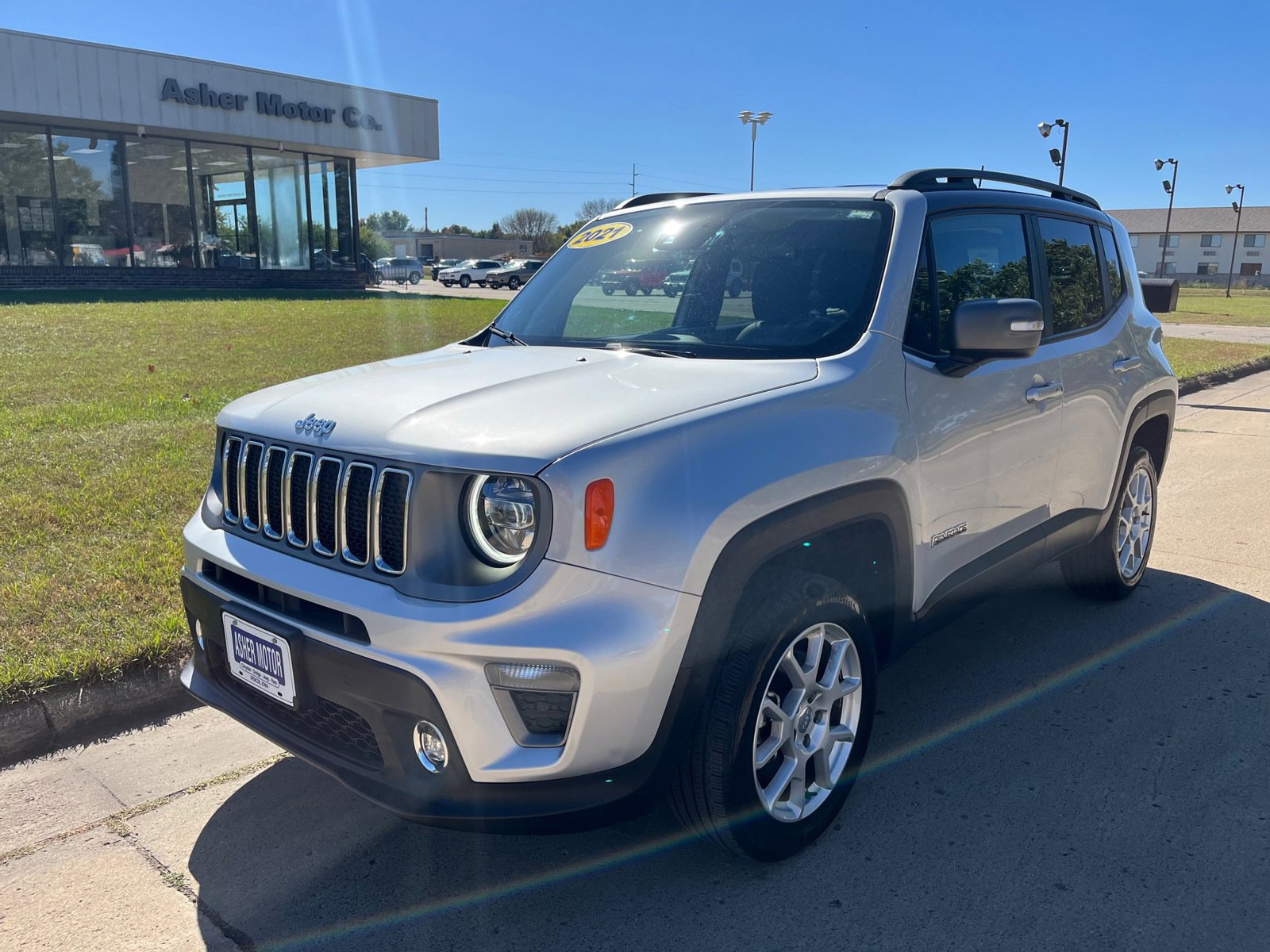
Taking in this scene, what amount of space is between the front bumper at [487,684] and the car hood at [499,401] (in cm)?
34

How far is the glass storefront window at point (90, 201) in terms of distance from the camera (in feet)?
89.7

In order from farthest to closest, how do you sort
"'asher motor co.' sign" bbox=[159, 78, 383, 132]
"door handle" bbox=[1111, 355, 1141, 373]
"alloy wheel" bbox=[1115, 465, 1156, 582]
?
"'asher motor co.' sign" bbox=[159, 78, 383, 132]
"alloy wheel" bbox=[1115, 465, 1156, 582]
"door handle" bbox=[1111, 355, 1141, 373]

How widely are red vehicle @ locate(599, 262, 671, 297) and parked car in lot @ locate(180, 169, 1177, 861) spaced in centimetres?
3

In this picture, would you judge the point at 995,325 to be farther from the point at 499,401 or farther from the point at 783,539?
the point at 499,401

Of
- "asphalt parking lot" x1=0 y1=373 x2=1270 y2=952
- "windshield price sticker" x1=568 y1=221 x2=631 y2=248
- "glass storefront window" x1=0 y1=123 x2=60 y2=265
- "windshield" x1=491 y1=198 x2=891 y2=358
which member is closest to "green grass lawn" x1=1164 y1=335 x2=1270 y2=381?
"asphalt parking lot" x1=0 y1=373 x2=1270 y2=952

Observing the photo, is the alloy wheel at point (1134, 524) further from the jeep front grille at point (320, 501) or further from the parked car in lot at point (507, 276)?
the parked car in lot at point (507, 276)

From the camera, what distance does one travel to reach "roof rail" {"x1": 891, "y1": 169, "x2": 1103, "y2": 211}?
141 inches

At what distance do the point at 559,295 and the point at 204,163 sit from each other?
30.6 m

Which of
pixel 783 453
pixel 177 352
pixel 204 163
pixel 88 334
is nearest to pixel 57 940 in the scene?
pixel 783 453

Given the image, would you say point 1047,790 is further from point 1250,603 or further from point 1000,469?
point 1250,603

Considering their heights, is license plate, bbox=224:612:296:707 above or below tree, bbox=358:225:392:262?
below

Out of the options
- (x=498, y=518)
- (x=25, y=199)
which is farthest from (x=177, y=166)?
(x=498, y=518)

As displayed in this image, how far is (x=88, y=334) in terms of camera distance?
14.2 m

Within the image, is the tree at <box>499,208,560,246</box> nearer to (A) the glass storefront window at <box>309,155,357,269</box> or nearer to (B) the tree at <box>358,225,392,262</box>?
(B) the tree at <box>358,225,392,262</box>
